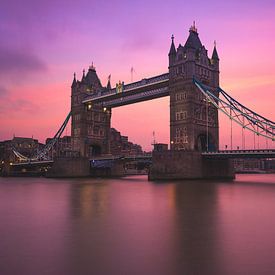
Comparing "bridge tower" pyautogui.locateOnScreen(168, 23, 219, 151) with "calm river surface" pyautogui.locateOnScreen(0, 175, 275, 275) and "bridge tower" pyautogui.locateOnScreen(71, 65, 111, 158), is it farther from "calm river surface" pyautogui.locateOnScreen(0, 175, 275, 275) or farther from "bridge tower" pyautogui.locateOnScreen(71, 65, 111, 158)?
"calm river surface" pyautogui.locateOnScreen(0, 175, 275, 275)

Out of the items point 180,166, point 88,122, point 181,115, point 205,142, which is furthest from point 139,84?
point 88,122

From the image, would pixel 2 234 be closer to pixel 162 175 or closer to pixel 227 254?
pixel 227 254

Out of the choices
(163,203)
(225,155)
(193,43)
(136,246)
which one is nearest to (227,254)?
(136,246)

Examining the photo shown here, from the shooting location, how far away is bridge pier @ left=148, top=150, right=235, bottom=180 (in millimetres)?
55875

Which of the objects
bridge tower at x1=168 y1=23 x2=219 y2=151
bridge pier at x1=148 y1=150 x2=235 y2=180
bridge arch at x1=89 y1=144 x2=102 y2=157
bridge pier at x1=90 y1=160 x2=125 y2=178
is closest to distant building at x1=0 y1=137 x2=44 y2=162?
bridge arch at x1=89 y1=144 x2=102 y2=157

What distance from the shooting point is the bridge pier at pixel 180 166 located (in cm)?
5588

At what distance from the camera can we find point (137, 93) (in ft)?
242

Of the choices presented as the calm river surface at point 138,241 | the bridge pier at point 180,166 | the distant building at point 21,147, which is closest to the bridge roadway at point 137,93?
the bridge pier at point 180,166

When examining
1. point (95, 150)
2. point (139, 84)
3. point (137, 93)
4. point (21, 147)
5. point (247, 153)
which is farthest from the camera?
point (21, 147)

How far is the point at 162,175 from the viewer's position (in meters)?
58.1

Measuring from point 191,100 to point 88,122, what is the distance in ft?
106

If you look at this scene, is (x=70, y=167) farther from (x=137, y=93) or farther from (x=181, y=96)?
(x=181, y=96)

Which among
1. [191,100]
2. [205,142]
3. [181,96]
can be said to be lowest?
[205,142]

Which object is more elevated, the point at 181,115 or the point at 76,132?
the point at 181,115
